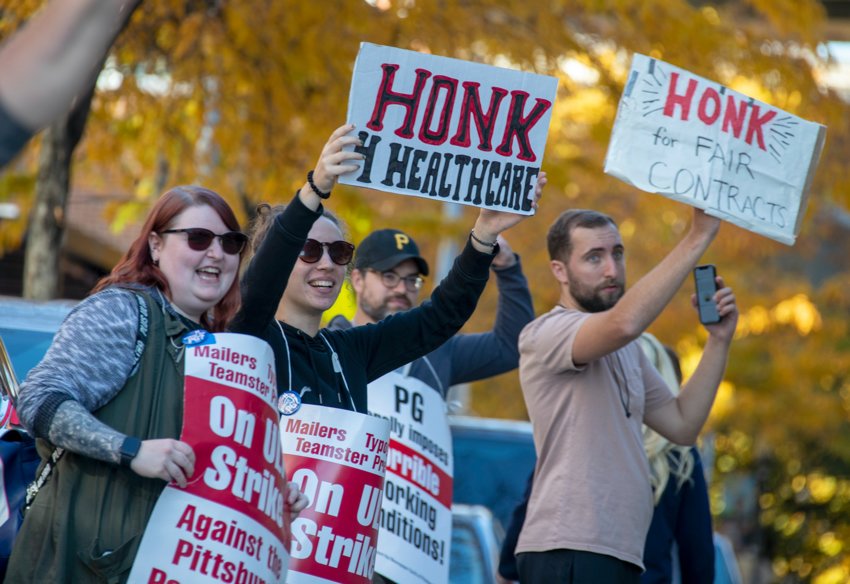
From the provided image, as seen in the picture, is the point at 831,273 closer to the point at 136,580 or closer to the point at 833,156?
the point at 833,156

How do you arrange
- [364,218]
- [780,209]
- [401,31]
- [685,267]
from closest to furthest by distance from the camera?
[685,267], [780,209], [401,31], [364,218]

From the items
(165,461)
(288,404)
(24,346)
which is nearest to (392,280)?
(24,346)

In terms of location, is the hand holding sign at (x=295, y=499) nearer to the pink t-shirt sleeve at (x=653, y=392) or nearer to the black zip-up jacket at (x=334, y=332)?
the black zip-up jacket at (x=334, y=332)

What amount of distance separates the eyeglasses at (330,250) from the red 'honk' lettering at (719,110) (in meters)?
1.30

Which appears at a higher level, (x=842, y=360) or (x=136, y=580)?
(x=842, y=360)

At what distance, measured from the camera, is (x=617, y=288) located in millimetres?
4824

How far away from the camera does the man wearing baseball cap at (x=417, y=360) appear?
4.88 metres

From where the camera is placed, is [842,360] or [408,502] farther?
[842,360]

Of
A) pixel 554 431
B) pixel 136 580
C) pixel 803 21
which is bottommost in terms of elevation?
pixel 136 580

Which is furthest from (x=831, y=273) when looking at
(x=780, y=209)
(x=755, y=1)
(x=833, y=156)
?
(x=780, y=209)

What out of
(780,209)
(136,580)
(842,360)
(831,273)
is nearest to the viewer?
(136,580)

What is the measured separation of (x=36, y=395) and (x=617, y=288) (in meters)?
2.37

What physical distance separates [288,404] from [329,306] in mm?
387

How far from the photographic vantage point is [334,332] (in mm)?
4098
